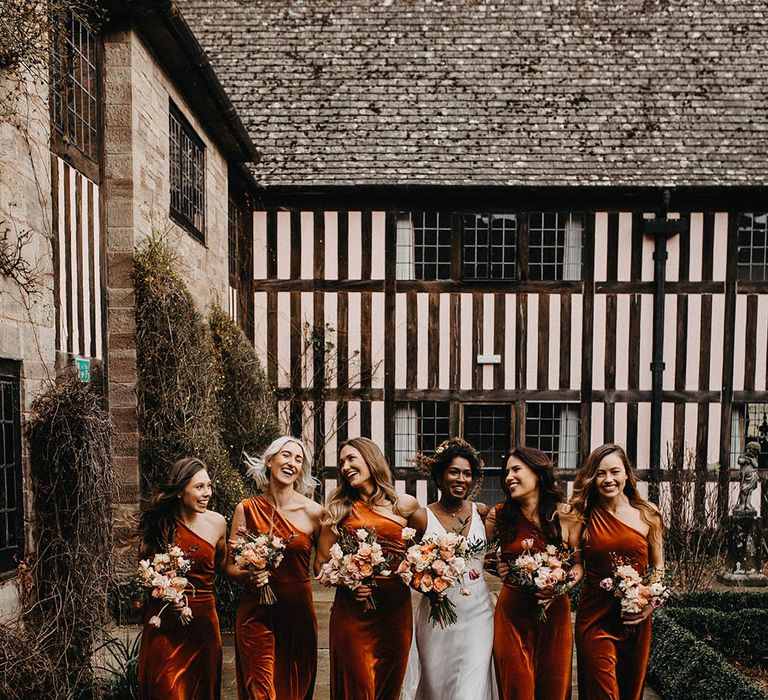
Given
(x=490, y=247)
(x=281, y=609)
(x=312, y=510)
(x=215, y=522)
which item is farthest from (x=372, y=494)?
(x=490, y=247)

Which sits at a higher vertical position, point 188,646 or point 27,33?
point 27,33

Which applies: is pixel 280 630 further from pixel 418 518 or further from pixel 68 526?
pixel 68 526

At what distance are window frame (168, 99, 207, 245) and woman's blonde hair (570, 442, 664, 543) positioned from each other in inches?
223

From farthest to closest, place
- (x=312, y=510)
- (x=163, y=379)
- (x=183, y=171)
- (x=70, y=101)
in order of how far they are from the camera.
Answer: (x=183, y=171)
(x=163, y=379)
(x=70, y=101)
(x=312, y=510)

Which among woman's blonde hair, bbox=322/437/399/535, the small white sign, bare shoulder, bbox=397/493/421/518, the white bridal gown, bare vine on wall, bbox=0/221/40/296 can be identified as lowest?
the white bridal gown

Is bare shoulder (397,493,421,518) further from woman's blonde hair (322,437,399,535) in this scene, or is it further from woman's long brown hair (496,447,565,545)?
woman's long brown hair (496,447,565,545)

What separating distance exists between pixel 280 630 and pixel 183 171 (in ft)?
20.3

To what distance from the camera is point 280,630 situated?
4.38 meters

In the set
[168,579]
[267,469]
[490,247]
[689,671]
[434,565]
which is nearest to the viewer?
[168,579]

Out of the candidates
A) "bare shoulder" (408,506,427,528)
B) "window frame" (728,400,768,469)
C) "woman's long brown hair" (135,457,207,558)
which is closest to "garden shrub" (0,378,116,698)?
"woman's long brown hair" (135,457,207,558)

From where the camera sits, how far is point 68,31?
6.07 m

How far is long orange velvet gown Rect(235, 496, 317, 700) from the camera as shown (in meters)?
4.32

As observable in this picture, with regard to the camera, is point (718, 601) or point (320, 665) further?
→ point (718, 601)

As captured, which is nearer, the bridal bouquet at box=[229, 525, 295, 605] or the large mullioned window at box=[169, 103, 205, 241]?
the bridal bouquet at box=[229, 525, 295, 605]
